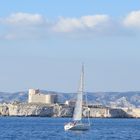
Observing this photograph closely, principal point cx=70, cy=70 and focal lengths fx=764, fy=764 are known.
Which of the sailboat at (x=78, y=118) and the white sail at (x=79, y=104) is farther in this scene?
the white sail at (x=79, y=104)

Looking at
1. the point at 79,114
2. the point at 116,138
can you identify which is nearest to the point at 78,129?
the point at 79,114

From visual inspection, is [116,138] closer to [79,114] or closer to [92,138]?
[92,138]

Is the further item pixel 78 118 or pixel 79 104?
pixel 79 104

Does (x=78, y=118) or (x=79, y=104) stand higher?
(x=79, y=104)

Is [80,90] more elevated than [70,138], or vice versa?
[80,90]

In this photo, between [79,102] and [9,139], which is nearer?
[9,139]

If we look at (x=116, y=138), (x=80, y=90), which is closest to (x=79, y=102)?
(x=80, y=90)

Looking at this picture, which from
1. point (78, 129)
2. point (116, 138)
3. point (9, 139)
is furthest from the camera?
point (78, 129)

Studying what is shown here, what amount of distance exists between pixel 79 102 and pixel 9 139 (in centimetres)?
3491

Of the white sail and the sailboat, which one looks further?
the white sail

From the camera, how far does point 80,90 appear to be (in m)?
134

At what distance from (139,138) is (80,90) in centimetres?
2832

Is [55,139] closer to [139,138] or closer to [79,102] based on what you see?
[139,138]

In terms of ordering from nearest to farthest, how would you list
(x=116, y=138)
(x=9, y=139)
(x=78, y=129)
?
(x=9, y=139)
(x=116, y=138)
(x=78, y=129)
